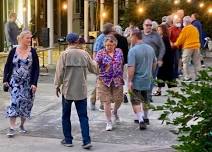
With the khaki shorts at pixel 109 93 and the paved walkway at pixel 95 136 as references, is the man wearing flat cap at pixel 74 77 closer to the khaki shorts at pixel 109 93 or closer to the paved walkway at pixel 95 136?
the paved walkway at pixel 95 136

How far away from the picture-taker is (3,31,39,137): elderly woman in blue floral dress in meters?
8.03

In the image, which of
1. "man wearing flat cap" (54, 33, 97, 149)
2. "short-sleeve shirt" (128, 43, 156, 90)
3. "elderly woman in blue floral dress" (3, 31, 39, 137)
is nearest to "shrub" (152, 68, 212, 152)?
"man wearing flat cap" (54, 33, 97, 149)

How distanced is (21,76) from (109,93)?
1.42 m

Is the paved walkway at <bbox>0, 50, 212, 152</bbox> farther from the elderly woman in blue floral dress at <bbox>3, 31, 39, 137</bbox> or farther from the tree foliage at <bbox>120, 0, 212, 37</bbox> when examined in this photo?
the tree foliage at <bbox>120, 0, 212, 37</bbox>

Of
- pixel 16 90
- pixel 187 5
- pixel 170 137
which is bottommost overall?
pixel 170 137

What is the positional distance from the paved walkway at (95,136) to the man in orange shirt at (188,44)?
412 cm

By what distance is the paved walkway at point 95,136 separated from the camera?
743 cm

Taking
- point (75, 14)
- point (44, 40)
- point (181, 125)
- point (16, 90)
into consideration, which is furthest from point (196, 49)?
point (75, 14)

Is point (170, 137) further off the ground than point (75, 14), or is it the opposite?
point (75, 14)

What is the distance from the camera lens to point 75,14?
28.9 meters

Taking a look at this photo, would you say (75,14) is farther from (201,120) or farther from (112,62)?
(201,120)

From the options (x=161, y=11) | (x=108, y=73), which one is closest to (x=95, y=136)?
(x=108, y=73)

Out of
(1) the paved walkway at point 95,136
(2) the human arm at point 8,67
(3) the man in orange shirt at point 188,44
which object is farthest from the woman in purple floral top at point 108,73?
(3) the man in orange shirt at point 188,44

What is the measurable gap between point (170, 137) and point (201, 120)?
4731mm
